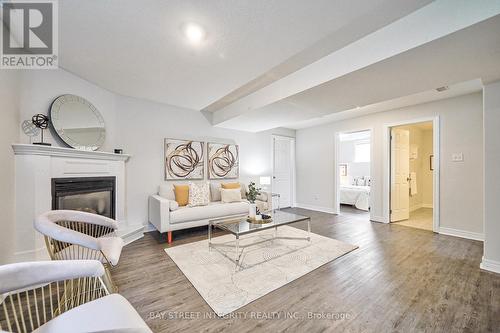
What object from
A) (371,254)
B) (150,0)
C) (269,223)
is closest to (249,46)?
(150,0)

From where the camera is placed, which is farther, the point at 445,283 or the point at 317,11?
the point at 445,283

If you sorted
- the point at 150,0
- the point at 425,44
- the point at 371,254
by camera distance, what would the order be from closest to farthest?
the point at 150,0
the point at 425,44
the point at 371,254

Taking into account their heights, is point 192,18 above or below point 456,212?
above

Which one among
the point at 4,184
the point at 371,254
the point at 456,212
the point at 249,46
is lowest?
the point at 371,254

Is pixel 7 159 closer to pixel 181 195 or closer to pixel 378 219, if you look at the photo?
pixel 181 195

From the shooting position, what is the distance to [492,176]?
2.27 m

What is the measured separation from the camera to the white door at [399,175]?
429cm

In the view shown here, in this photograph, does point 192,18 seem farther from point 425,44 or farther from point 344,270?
point 344,270

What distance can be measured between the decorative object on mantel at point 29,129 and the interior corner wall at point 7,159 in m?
0.14

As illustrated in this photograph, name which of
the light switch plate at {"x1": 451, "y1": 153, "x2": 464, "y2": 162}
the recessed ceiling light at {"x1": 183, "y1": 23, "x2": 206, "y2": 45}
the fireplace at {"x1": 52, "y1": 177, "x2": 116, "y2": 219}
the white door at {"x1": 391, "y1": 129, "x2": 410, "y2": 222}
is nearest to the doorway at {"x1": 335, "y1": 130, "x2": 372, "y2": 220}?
the white door at {"x1": 391, "y1": 129, "x2": 410, "y2": 222}

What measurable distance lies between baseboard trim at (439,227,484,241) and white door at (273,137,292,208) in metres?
3.37

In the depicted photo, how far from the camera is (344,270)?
7.39ft

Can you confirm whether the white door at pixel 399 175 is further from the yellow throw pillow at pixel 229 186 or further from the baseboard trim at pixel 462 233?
the yellow throw pillow at pixel 229 186

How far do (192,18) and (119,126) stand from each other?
251 centimetres
